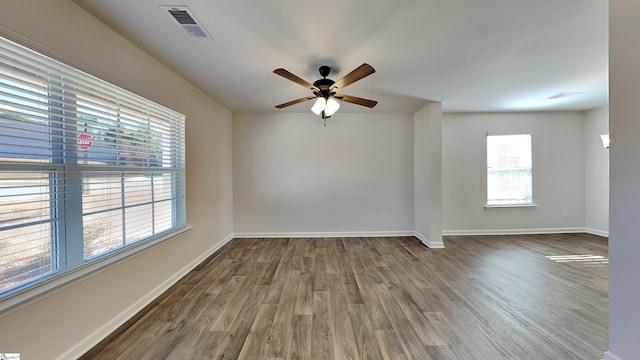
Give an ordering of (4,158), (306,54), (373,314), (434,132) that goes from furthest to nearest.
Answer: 1. (434,132)
2. (306,54)
3. (373,314)
4. (4,158)

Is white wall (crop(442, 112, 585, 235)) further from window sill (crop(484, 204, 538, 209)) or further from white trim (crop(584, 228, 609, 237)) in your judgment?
white trim (crop(584, 228, 609, 237))

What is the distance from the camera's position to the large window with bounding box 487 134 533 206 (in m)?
4.86

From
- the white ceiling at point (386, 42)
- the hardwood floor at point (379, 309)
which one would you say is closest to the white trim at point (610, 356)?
the hardwood floor at point (379, 309)

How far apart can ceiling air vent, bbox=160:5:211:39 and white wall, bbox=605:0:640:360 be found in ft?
9.07

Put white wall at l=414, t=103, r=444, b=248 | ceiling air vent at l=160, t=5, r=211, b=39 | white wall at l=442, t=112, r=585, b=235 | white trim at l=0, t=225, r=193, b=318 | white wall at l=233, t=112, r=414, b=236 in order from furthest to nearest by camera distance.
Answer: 1. white wall at l=442, t=112, r=585, b=235
2. white wall at l=233, t=112, r=414, b=236
3. white wall at l=414, t=103, r=444, b=248
4. ceiling air vent at l=160, t=5, r=211, b=39
5. white trim at l=0, t=225, r=193, b=318

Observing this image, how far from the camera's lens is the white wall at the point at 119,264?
1.38 m

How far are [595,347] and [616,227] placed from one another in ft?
3.15

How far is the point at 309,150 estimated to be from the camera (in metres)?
4.70

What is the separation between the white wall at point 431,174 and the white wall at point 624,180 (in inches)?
100

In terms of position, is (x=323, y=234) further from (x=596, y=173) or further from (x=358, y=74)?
(x=596, y=173)

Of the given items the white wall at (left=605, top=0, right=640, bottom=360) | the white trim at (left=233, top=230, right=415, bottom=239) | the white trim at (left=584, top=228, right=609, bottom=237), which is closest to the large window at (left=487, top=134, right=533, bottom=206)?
the white trim at (left=584, top=228, right=609, bottom=237)

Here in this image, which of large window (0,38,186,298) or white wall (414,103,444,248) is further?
white wall (414,103,444,248)

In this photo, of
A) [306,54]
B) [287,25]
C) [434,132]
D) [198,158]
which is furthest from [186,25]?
[434,132]

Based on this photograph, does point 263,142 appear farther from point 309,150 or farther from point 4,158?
point 4,158
